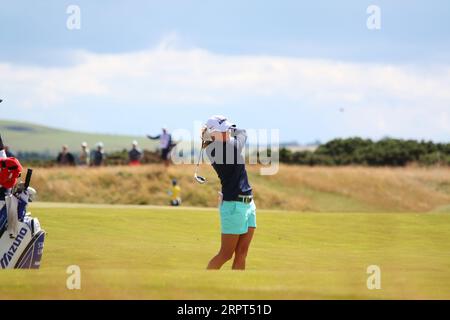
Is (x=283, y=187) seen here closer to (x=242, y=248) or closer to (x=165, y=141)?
(x=165, y=141)

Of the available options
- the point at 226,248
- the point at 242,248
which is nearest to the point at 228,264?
the point at 242,248

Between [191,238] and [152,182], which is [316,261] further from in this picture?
[152,182]

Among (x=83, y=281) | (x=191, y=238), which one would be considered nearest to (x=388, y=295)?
(x=83, y=281)

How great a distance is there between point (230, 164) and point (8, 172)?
3363 mm

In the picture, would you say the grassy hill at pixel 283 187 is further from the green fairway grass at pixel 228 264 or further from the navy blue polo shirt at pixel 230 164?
the navy blue polo shirt at pixel 230 164

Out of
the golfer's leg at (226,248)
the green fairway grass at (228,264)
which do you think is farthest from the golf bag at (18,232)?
the golfer's leg at (226,248)

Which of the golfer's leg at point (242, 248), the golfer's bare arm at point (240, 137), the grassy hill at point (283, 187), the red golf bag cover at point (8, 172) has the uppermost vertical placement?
the golfer's bare arm at point (240, 137)

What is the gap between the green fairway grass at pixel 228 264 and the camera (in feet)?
38.0

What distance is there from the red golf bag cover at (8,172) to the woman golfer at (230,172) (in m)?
2.93

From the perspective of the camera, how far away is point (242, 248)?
14188 millimetres

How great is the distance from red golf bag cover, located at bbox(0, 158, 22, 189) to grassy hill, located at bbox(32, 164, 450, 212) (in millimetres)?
28460

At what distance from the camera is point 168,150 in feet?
157

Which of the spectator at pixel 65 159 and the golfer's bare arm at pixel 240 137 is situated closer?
the golfer's bare arm at pixel 240 137
